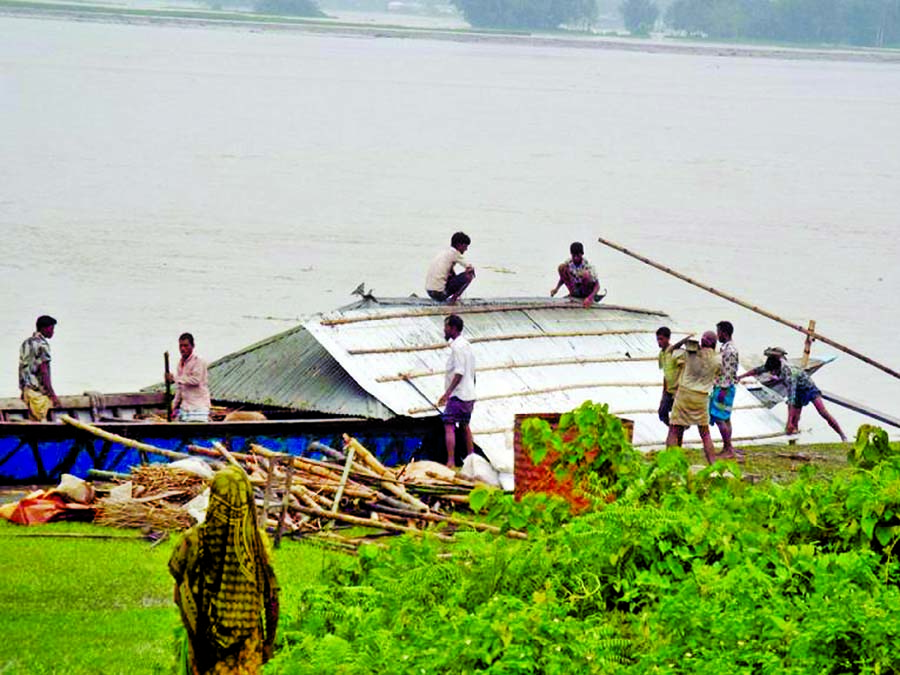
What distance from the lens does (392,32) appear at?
596ft

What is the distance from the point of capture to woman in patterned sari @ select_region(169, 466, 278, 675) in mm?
7602

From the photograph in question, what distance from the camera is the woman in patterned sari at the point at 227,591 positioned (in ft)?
24.9

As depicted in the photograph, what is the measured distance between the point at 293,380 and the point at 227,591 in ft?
36.4

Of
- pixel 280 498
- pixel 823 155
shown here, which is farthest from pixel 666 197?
pixel 280 498

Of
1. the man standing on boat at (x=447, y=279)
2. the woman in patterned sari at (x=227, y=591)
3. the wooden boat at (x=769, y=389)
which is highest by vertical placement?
the woman in patterned sari at (x=227, y=591)

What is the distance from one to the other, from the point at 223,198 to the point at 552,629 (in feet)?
152

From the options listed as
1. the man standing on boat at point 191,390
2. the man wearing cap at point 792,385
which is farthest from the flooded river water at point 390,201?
the man standing on boat at point 191,390

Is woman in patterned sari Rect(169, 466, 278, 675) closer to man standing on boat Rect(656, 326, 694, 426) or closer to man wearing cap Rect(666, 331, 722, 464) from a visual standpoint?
man wearing cap Rect(666, 331, 722, 464)

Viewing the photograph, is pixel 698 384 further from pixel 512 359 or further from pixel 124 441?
pixel 124 441

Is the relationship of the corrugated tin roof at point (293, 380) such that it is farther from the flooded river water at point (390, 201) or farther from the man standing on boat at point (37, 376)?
the flooded river water at point (390, 201)

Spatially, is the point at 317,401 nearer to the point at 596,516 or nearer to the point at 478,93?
the point at 596,516

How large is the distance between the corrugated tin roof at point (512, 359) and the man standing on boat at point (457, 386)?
0.43m

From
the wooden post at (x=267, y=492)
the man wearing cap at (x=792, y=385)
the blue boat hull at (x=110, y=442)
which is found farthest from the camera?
the man wearing cap at (x=792, y=385)

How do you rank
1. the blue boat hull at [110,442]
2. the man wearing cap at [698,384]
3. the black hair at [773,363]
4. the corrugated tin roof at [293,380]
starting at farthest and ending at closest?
1. the black hair at [773,363]
2. the corrugated tin roof at [293,380]
3. the man wearing cap at [698,384]
4. the blue boat hull at [110,442]
